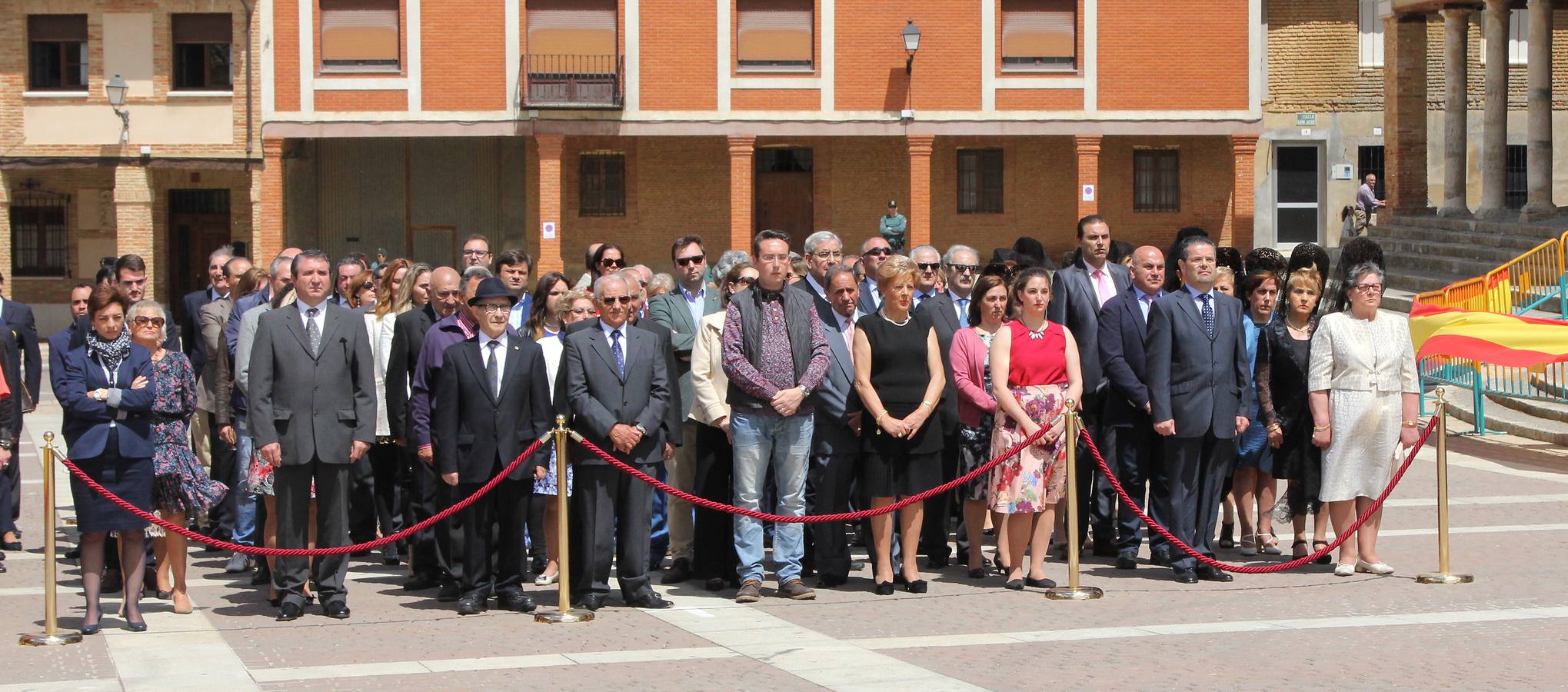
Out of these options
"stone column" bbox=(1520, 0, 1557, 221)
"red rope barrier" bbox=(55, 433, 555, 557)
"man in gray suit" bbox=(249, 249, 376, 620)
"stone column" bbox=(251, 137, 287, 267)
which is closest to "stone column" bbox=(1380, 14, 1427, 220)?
"stone column" bbox=(1520, 0, 1557, 221)

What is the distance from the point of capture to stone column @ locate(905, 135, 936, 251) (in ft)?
125

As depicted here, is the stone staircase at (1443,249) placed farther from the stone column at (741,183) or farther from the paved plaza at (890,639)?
the paved plaza at (890,639)

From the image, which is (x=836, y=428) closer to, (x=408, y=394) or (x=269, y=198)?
(x=408, y=394)

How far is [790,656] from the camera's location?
349 inches

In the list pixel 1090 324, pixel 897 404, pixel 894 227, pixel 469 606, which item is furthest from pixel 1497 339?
pixel 894 227

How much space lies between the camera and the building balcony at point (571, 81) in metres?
37.8

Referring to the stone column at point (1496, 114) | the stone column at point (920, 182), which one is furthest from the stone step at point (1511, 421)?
the stone column at point (920, 182)

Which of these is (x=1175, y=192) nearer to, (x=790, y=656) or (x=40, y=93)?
(x=40, y=93)

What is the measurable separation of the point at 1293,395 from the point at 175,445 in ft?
21.6

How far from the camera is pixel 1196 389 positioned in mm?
11273

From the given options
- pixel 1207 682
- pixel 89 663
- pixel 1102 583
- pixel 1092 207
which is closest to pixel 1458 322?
pixel 1102 583

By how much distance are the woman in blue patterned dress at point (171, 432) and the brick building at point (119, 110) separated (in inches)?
1120

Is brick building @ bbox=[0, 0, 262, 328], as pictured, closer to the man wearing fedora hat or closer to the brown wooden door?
the brown wooden door

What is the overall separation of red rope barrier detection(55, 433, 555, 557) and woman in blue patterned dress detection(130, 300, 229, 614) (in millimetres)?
135
